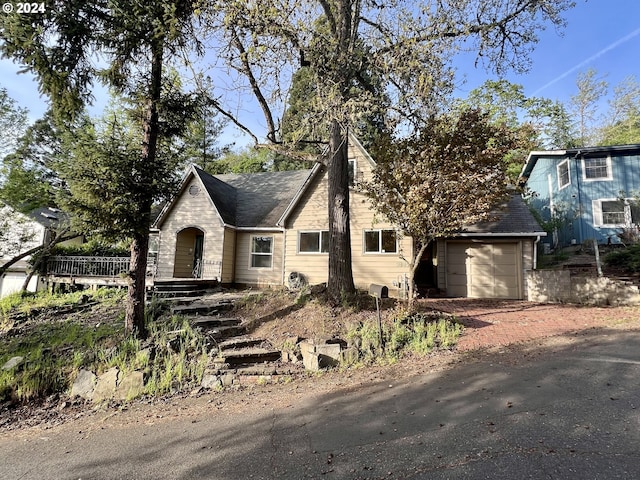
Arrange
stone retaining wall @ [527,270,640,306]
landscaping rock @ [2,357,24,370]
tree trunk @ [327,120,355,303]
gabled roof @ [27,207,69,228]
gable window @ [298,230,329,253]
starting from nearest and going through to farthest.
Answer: landscaping rock @ [2,357,24,370] → tree trunk @ [327,120,355,303] → stone retaining wall @ [527,270,640,306] → gable window @ [298,230,329,253] → gabled roof @ [27,207,69,228]

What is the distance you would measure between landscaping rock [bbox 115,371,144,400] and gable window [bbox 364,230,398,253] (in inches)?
360

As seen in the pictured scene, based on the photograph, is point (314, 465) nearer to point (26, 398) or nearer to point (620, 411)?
point (620, 411)

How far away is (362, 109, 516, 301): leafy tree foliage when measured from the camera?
24.3 feet

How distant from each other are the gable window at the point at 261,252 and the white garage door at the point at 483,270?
7.62 meters

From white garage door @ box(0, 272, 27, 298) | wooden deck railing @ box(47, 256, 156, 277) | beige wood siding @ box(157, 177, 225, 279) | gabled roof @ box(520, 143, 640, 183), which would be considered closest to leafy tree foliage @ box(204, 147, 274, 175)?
beige wood siding @ box(157, 177, 225, 279)

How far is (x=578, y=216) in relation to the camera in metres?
16.4

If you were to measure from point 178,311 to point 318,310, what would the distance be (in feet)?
14.1

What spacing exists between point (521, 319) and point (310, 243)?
8.03m

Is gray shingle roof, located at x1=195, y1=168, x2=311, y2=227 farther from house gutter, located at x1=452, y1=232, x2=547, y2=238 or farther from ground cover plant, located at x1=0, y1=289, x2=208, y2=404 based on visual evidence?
house gutter, located at x1=452, y1=232, x2=547, y2=238

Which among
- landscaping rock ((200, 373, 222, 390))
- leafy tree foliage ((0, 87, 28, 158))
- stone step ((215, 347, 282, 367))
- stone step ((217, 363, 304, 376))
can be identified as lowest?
landscaping rock ((200, 373, 222, 390))

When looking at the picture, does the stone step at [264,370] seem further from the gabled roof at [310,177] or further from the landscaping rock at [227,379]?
the gabled roof at [310,177]

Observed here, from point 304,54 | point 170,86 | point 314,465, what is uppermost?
point 304,54

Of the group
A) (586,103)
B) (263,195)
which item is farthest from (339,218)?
(586,103)

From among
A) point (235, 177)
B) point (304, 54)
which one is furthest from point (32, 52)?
point (235, 177)
